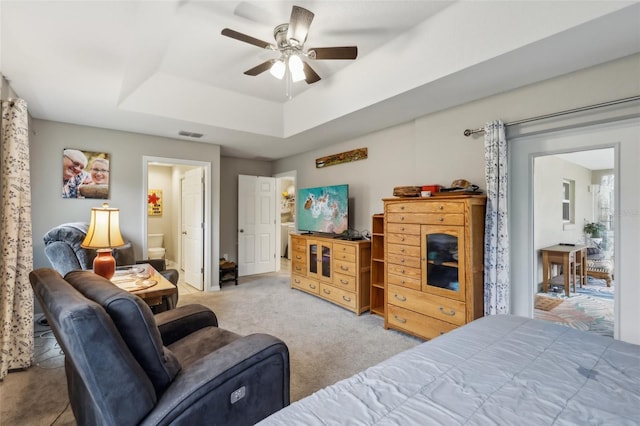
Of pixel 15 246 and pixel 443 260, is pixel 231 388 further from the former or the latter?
pixel 15 246

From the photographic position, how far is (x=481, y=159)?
2.85 m

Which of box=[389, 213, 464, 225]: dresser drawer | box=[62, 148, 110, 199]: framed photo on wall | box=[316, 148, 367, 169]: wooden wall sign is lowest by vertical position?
box=[389, 213, 464, 225]: dresser drawer

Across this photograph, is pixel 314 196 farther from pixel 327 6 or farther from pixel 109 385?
pixel 109 385

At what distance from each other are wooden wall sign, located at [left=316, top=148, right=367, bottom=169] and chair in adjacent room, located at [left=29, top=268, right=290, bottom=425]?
125 inches

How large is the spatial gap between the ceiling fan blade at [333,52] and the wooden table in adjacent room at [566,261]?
230 cm

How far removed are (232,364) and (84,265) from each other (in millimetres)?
2555

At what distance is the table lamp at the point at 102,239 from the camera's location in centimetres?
214

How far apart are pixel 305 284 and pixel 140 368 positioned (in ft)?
11.3

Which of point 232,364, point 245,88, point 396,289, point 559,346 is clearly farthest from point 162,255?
point 559,346

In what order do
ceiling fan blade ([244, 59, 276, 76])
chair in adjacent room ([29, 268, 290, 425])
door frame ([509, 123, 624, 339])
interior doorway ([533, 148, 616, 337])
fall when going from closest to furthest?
chair in adjacent room ([29, 268, 290, 425]), interior doorway ([533, 148, 616, 337]), ceiling fan blade ([244, 59, 276, 76]), door frame ([509, 123, 624, 339])

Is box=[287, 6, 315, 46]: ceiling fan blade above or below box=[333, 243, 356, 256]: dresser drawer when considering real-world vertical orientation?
above

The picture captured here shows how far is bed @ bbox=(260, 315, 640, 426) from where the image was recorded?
876mm

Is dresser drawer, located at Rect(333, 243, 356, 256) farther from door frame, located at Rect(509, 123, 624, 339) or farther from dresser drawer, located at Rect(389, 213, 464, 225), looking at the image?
door frame, located at Rect(509, 123, 624, 339)

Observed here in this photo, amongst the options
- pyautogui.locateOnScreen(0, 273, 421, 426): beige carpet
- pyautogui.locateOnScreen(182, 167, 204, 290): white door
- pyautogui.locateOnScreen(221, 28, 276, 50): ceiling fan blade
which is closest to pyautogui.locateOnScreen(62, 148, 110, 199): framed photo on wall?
pyautogui.locateOnScreen(182, 167, 204, 290): white door
